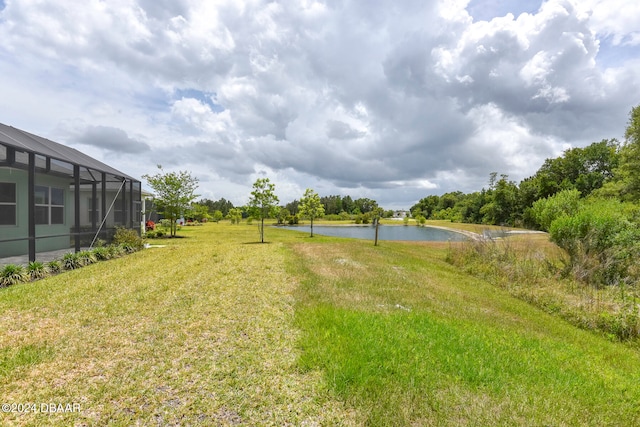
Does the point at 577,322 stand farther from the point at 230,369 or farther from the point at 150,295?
the point at 150,295

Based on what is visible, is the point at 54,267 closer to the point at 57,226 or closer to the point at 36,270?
the point at 36,270

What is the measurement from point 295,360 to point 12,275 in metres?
7.40

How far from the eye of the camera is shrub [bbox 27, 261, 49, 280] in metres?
6.91

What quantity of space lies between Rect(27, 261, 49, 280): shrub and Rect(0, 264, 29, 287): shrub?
17 centimetres

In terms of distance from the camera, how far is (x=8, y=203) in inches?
352

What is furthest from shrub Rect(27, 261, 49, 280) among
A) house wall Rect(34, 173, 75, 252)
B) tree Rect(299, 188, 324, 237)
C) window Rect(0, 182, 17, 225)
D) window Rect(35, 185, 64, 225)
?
tree Rect(299, 188, 324, 237)

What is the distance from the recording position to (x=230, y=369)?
319cm

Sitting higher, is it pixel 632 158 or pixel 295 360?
pixel 632 158

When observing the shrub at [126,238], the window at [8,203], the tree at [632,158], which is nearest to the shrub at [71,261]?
the window at [8,203]

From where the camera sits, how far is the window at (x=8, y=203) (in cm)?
877

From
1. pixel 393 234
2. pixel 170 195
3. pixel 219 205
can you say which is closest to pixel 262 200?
pixel 170 195

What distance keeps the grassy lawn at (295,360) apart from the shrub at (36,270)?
68 cm

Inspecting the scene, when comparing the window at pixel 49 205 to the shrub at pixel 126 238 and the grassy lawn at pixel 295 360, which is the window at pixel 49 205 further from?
Result: the grassy lawn at pixel 295 360

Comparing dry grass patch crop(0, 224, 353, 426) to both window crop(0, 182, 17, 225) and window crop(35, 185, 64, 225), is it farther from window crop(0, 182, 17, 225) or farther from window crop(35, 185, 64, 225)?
window crop(35, 185, 64, 225)
